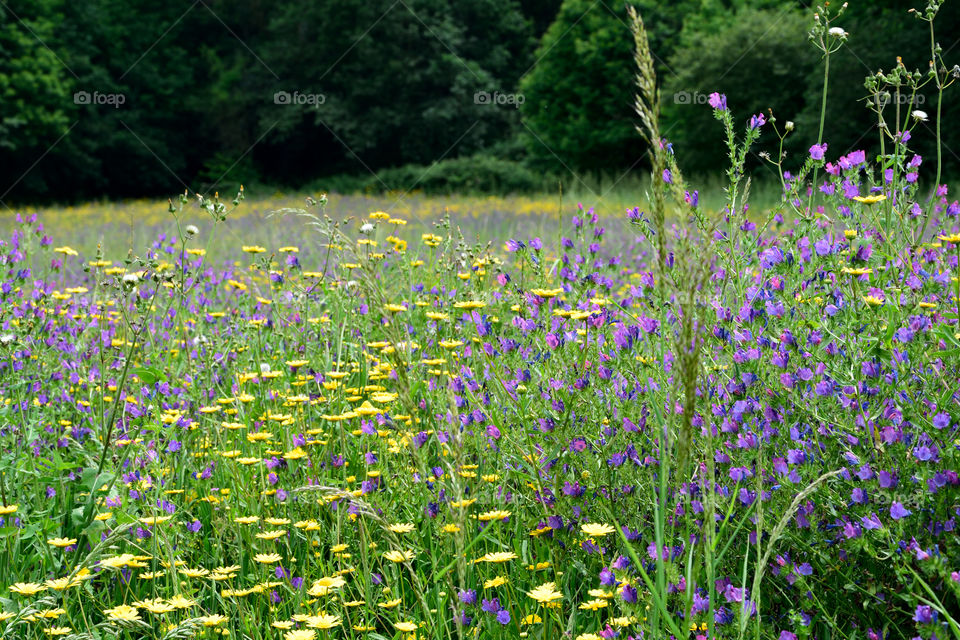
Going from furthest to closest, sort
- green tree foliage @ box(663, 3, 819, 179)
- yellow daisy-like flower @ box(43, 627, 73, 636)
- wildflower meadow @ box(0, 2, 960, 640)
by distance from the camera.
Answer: green tree foliage @ box(663, 3, 819, 179) → yellow daisy-like flower @ box(43, 627, 73, 636) → wildflower meadow @ box(0, 2, 960, 640)

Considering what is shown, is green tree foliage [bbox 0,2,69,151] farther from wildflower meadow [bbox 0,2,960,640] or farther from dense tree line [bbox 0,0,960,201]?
wildflower meadow [bbox 0,2,960,640]

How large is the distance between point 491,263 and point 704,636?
1589 millimetres

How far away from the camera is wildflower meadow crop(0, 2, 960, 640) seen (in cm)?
153

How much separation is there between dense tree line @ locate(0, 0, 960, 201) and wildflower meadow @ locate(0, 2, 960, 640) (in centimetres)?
1747

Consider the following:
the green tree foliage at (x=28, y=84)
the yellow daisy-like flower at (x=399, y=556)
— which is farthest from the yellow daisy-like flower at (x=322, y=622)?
the green tree foliage at (x=28, y=84)

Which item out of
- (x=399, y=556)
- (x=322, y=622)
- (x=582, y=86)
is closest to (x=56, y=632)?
(x=322, y=622)

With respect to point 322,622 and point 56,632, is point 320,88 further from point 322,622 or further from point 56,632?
point 322,622

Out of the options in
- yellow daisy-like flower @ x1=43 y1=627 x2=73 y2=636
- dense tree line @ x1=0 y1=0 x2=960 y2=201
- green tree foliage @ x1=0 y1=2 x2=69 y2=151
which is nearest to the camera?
yellow daisy-like flower @ x1=43 y1=627 x2=73 y2=636

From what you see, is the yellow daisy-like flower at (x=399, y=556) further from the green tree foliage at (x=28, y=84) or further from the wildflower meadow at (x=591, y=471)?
the green tree foliage at (x=28, y=84)

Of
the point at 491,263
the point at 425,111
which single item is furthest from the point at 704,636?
the point at 425,111

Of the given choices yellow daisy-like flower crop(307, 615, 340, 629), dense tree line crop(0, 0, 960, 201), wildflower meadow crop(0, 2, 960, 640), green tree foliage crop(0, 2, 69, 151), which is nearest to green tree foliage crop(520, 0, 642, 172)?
dense tree line crop(0, 0, 960, 201)

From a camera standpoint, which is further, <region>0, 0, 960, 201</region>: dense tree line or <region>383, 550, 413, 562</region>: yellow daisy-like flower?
<region>0, 0, 960, 201</region>: dense tree line

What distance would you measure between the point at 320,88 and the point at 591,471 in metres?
28.8

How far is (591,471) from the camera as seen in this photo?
73.5 inches
